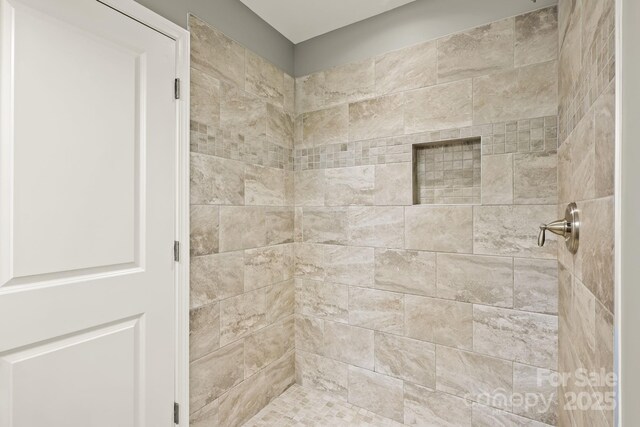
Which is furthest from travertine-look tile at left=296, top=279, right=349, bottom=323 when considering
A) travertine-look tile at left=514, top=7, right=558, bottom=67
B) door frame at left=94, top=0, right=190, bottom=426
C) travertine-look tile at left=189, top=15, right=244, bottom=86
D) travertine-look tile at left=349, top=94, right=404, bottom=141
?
travertine-look tile at left=514, top=7, right=558, bottom=67

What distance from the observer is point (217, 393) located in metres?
1.67

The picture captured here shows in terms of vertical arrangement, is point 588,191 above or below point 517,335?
above

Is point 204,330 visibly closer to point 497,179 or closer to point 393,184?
point 393,184

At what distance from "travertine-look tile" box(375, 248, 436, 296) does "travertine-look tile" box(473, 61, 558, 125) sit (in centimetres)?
79

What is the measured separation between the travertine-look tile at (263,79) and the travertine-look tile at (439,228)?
1.14 meters

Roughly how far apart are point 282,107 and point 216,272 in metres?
1.18

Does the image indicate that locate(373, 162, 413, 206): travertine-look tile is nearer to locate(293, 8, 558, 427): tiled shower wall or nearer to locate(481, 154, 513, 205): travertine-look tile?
locate(293, 8, 558, 427): tiled shower wall

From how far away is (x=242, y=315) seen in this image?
1.83 m

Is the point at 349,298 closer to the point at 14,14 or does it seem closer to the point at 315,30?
the point at 315,30

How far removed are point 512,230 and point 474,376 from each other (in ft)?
2.58

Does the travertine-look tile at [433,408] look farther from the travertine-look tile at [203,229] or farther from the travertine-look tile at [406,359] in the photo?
the travertine-look tile at [203,229]

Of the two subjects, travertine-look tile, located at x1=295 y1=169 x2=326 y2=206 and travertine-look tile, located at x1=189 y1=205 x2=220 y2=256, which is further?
travertine-look tile, located at x1=295 y1=169 x2=326 y2=206

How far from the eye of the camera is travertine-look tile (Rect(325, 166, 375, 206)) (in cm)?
196

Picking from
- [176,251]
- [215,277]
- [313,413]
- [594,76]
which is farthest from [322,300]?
[594,76]
